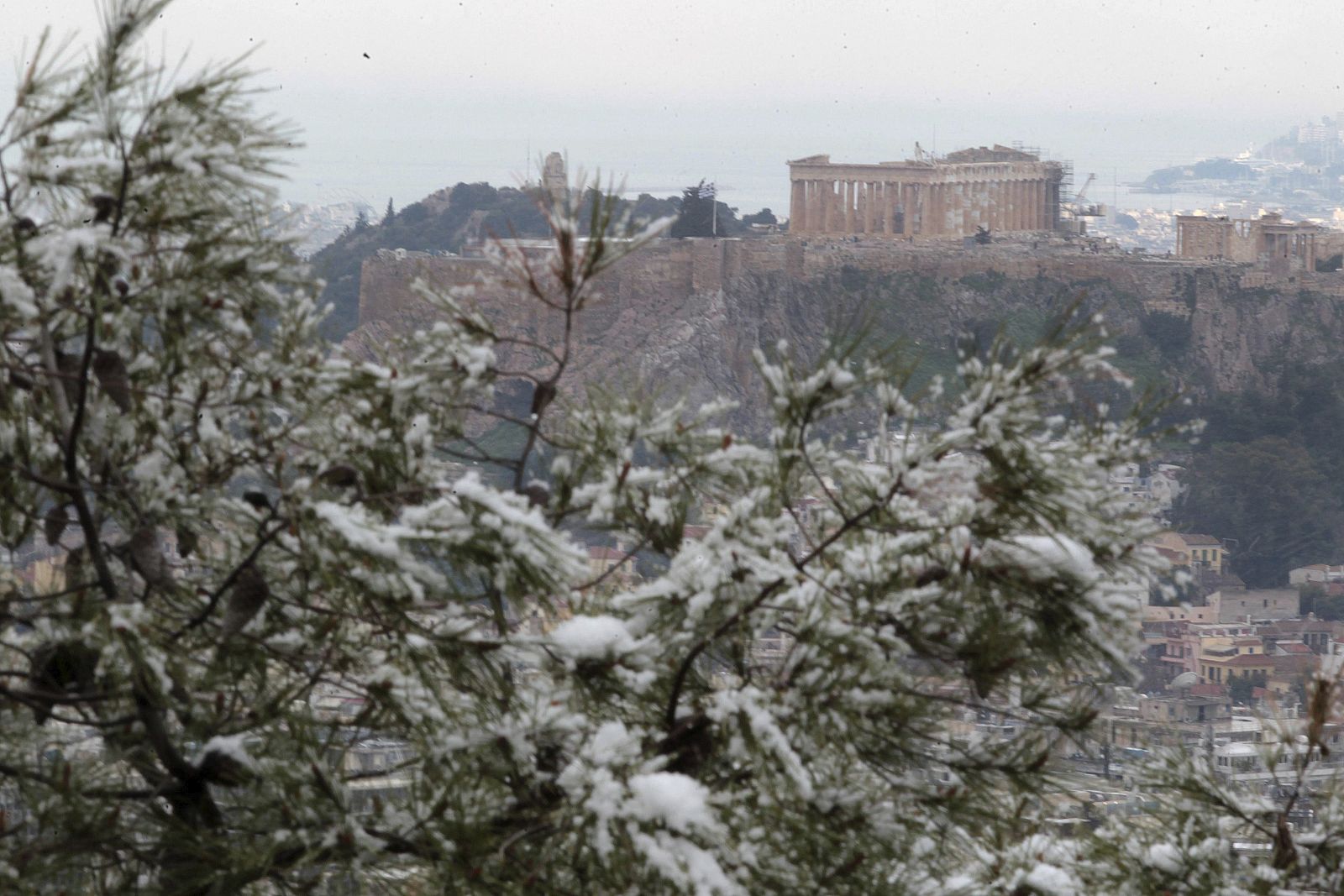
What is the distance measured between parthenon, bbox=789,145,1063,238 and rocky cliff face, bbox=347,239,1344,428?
3238mm

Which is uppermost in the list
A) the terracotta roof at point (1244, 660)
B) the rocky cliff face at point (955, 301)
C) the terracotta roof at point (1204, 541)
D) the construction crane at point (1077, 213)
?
the construction crane at point (1077, 213)

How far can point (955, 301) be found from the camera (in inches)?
1195

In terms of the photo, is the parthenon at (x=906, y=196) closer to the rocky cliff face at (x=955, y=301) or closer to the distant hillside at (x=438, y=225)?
the rocky cliff face at (x=955, y=301)

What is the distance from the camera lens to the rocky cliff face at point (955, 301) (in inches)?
1163

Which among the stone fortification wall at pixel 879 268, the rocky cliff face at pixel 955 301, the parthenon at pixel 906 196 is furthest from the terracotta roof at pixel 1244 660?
the parthenon at pixel 906 196

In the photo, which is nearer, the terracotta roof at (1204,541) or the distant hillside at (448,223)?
the terracotta roof at (1204,541)

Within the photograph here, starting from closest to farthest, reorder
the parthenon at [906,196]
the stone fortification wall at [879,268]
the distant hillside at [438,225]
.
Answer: the stone fortification wall at [879,268] → the parthenon at [906,196] → the distant hillside at [438,225]

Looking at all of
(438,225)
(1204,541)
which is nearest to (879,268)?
(1204,541)

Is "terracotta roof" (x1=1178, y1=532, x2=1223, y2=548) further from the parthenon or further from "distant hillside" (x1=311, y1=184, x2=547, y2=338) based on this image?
"distant hillside" (x1=311, y1=184, x2=547, y2=338)

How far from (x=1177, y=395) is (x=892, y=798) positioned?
52cm

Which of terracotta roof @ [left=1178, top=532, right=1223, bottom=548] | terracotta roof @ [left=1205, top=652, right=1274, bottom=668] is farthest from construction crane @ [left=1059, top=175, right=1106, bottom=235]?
terracotta roof @ [left=1205, top=652, right=1274, bottom=668]

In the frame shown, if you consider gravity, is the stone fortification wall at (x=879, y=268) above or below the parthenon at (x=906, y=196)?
below

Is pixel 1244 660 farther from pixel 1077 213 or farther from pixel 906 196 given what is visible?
pixel 1077 213

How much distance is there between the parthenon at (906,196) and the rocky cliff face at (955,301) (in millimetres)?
3238
